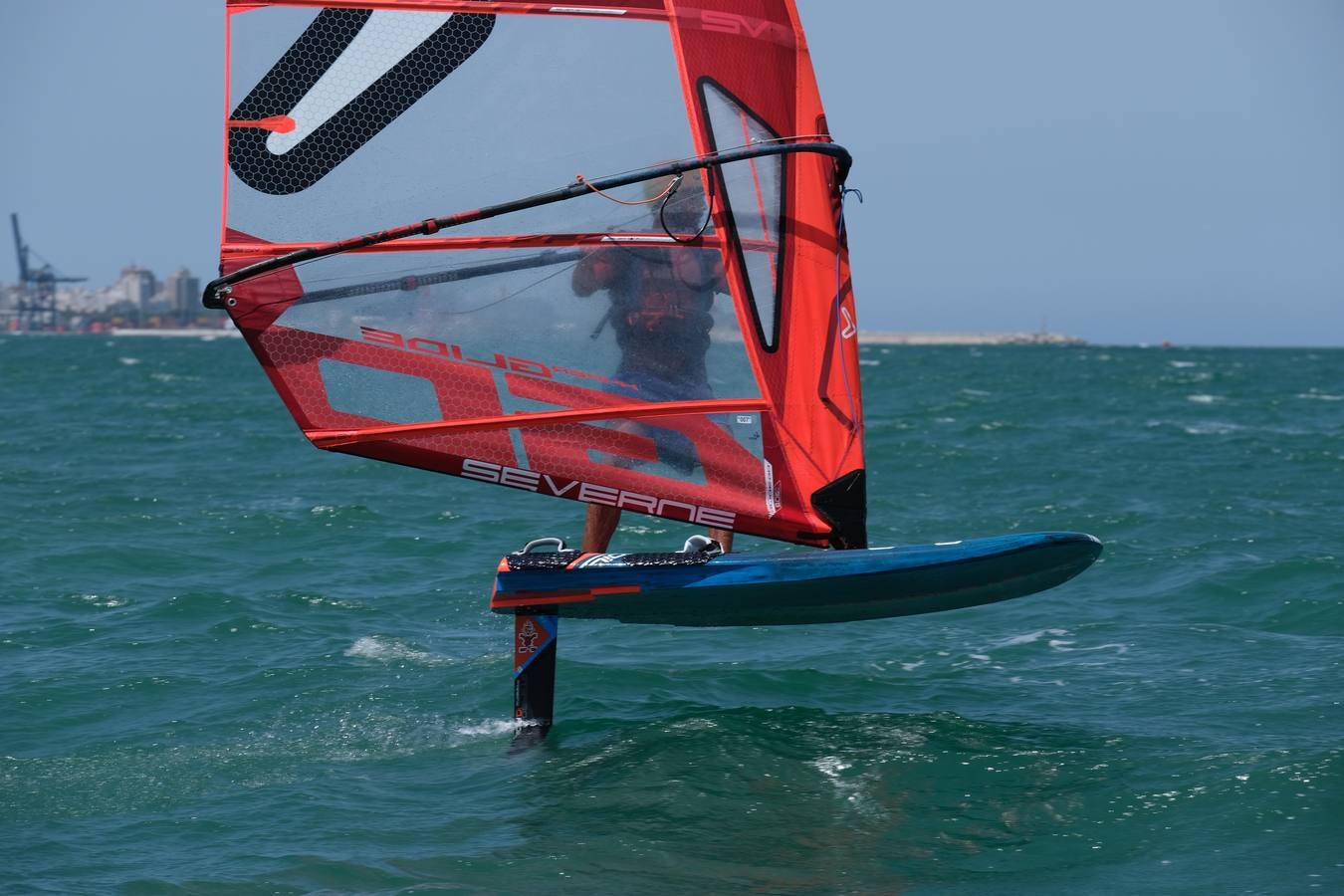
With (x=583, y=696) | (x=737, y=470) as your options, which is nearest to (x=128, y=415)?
(x=583, y=696)

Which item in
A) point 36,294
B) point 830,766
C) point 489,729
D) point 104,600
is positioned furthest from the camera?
point 36,294

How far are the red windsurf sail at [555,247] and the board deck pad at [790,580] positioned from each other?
30 cm

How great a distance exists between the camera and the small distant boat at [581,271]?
6.19m

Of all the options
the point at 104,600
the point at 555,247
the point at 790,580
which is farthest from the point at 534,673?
the point at 104,600

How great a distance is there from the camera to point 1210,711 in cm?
775

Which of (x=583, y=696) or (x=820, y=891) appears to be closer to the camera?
(x=820, y=891)

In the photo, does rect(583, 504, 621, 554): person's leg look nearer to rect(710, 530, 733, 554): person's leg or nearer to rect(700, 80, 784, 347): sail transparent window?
rect(710, 530, 733, 554): person's leg

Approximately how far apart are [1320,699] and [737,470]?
3.55m

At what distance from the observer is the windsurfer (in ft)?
21.3

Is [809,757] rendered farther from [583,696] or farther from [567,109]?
[567,109]

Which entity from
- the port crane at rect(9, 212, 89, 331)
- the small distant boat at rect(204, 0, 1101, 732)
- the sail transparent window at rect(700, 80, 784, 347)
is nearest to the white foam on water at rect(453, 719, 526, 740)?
the small distant boat at rect(204, 0, 1101, 732)

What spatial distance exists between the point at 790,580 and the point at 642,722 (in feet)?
5.79

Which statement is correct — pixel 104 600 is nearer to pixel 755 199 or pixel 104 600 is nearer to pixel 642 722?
pixel 642 722

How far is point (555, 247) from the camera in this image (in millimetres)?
6445
